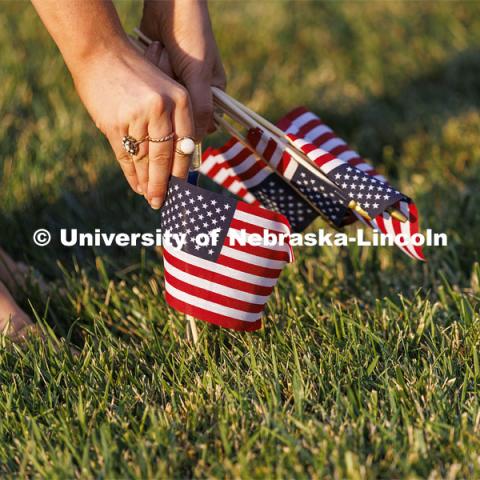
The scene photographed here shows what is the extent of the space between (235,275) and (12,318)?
75cm

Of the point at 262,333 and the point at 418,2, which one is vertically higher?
the point at 418,2

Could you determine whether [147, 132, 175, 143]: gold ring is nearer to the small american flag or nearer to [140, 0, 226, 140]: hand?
[140, 0, 226, 140]: hand

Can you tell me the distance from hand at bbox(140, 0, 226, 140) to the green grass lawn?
641mm

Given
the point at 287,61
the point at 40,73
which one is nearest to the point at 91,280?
the point at 40,73

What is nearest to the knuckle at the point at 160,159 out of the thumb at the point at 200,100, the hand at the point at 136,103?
the hand at the point at 136,103

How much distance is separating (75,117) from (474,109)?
207 cm

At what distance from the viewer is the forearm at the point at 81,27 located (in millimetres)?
1923

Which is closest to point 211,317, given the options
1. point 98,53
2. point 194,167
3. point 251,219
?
point 251,219

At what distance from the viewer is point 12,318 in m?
2.28

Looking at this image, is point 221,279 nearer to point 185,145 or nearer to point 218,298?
point 218,298

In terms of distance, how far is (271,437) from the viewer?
174cm

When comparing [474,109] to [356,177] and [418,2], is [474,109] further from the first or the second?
[356,177]

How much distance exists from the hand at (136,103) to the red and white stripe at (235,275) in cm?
25

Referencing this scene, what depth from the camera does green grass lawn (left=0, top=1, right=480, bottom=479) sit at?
1.73 meters
